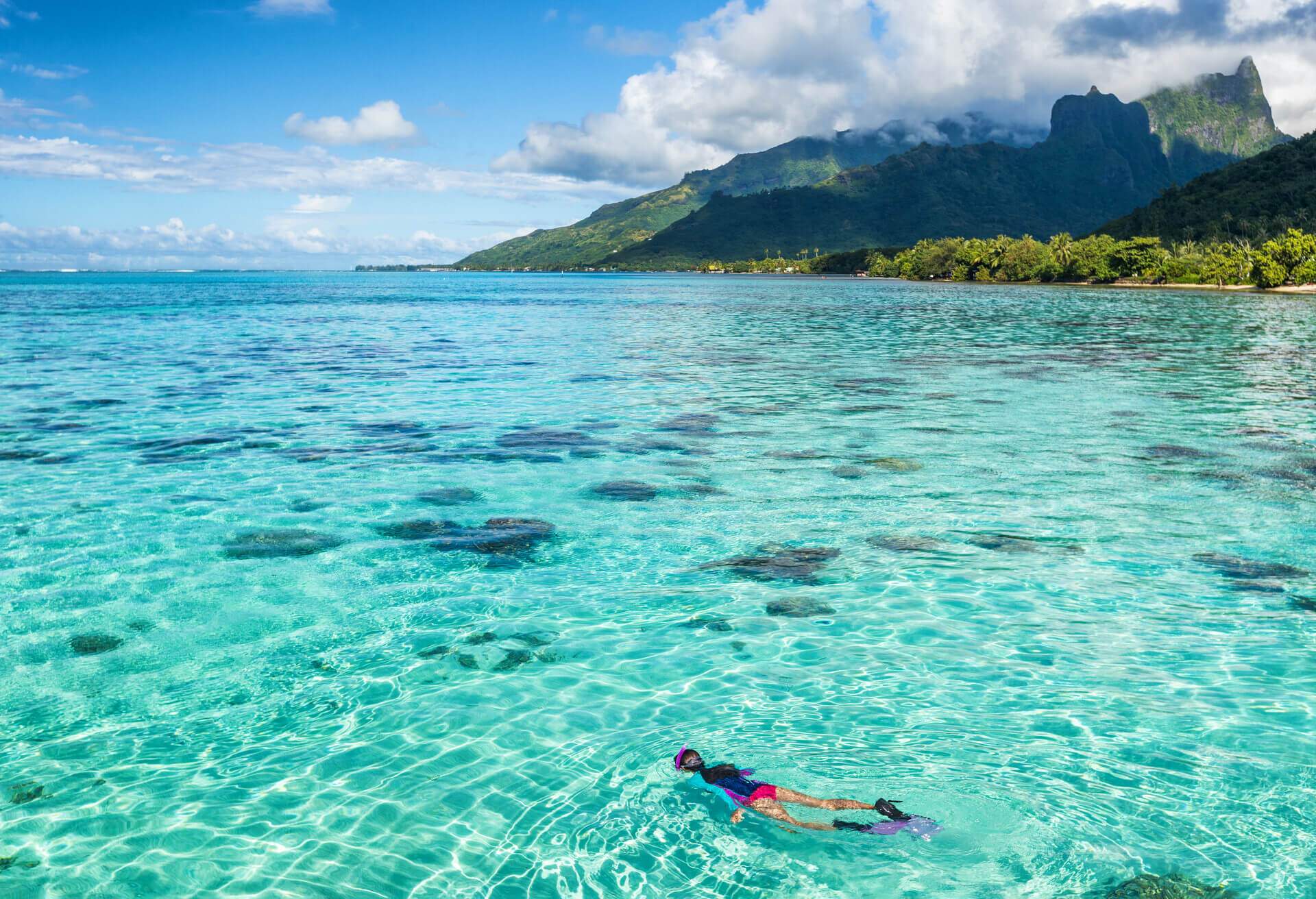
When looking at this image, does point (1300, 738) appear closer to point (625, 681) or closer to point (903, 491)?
point (625, 681)

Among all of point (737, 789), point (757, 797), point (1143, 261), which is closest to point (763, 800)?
point (757, 797)

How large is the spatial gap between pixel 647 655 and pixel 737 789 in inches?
129

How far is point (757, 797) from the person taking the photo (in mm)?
7652

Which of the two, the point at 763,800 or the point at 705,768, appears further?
the point at 705,768

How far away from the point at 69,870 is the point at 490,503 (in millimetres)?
10916

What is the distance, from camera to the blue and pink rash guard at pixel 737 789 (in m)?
7.67

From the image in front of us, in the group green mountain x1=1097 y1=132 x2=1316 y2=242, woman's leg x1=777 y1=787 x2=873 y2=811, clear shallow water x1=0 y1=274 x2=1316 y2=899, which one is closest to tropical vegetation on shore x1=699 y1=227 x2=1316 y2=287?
green mountain x1=1097 y1=132 x2=1316 y2=242

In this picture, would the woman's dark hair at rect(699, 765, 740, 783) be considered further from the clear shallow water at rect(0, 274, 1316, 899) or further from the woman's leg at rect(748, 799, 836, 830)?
the woman's leg at rect(748, 799, 836, 830)

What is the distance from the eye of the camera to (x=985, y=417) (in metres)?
27.1

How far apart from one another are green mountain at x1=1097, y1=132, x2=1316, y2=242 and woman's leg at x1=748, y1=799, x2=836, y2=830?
17592cm

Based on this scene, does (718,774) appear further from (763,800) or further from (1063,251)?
(1063,251)

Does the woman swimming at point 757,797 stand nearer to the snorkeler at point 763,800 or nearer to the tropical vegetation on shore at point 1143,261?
the snorkeler at point 763,800

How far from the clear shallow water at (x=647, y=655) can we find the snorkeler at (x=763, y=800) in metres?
Answer: 0.17

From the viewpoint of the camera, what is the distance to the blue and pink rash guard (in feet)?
25.2
